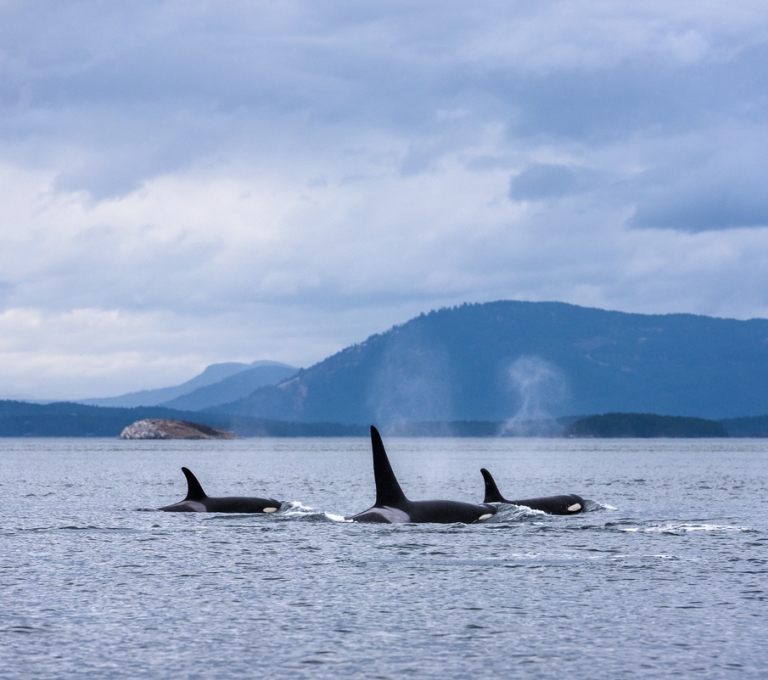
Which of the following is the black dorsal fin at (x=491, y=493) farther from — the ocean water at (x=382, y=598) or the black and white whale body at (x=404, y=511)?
the black and white whale body at (x=404, y=511)

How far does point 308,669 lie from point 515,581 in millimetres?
9476

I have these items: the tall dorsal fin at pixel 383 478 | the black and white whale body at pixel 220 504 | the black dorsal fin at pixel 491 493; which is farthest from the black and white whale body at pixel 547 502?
the black and white whale body at pixel 220 504

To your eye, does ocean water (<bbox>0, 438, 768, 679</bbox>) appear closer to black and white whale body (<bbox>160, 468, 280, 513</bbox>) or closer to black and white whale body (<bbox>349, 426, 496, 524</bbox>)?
black and white whale body (<bbox>349, 426, 496, 524</bbox>)

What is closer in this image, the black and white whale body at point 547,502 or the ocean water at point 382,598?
the ocean water at point 382,598

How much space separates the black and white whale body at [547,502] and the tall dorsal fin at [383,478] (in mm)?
5024

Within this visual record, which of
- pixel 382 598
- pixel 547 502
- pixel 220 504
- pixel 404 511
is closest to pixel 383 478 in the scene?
pixel 404 511

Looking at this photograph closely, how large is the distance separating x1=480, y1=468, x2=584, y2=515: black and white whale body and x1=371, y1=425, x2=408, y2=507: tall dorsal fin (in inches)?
198

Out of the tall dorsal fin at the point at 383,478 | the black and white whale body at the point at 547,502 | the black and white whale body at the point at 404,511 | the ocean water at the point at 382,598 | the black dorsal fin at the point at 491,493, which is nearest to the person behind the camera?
the ocean water at the point at 382,598

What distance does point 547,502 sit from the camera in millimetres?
43906

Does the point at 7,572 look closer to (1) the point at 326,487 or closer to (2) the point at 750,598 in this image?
(2) the point at 750,598

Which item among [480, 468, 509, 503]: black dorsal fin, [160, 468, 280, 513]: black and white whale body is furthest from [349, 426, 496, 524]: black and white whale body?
[160, 468, 280, 513]: black and white whale body

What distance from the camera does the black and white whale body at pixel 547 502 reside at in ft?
139

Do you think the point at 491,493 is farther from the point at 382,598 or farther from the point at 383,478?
the point at 382,598

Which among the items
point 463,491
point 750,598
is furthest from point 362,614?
point 463,491
